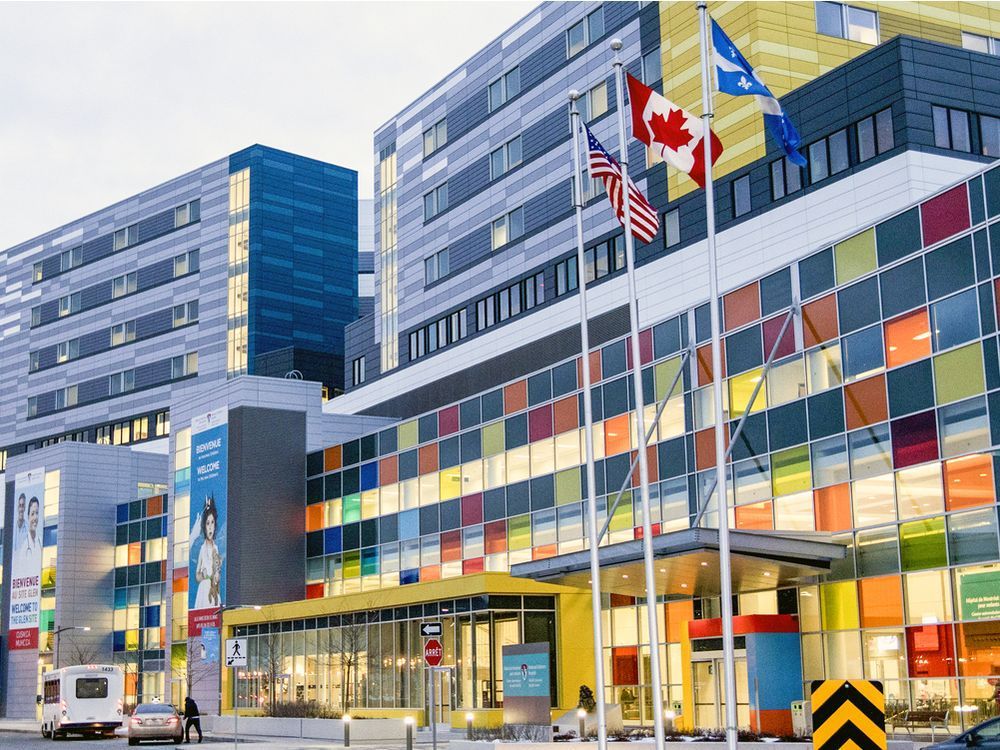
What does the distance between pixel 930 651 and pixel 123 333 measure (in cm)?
9067

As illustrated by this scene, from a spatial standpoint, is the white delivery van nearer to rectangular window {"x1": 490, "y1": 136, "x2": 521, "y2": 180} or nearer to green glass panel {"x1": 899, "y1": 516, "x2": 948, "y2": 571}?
rectangular window {"x1": 490, "y1": 136, "x2": 521, "y2": 180}

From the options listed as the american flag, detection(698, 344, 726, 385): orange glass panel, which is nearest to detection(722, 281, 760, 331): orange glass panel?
detection(698, 344, 726, 385): orange glass panel

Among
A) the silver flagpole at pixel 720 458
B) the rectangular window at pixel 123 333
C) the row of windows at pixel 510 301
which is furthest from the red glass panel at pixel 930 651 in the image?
the rectangular window at pixel 123 333

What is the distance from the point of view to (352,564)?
2598 inches

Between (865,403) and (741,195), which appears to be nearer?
(865,403)

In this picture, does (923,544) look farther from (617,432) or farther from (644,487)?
(617,432)

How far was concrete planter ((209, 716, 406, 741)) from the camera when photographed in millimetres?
47375

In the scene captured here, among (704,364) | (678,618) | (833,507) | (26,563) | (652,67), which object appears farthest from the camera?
(26,563)

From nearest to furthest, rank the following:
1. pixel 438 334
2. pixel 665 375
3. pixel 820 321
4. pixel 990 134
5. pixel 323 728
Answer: pixel 820 321
pixel 665 375
pixel 990 134
pixel 323 728
pixel 438 334

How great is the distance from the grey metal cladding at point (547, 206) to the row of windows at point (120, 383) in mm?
47399

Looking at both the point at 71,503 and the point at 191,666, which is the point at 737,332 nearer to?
the point at 191,666

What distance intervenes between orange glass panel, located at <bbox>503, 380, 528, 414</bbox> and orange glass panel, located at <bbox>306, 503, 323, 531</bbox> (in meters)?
17.7

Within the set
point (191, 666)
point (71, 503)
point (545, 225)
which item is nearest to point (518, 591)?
point (545, 225)

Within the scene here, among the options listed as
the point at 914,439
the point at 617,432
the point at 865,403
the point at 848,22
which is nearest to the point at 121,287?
the point at 848,22
